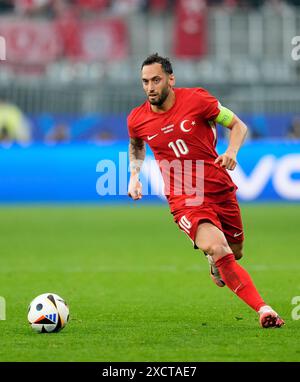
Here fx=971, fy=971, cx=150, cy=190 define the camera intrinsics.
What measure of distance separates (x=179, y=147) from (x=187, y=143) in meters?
0.08

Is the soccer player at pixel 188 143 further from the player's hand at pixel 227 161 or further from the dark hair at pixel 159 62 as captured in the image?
the player's hand at pixel 227 161

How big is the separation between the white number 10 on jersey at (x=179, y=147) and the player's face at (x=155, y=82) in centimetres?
36

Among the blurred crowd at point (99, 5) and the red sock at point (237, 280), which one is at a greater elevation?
the blurred crowd at point (99, 5)

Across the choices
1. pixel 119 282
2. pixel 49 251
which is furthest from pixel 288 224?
pixel 119 282

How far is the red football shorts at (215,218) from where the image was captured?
7.97 meters

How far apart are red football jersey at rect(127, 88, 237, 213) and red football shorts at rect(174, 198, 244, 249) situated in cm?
7

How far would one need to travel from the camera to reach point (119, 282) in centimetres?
1128

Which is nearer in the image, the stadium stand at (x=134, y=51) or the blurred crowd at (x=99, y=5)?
the stadium stand at (x=134, y=51)

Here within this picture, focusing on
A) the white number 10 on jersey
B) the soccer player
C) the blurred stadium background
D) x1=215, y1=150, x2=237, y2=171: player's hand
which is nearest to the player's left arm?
the soccer player

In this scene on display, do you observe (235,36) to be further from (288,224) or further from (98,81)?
(288,224)

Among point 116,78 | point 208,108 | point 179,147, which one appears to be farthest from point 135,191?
point 116,78

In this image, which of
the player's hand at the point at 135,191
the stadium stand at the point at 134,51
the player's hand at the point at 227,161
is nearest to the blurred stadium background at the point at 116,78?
the stadium stand at the point at 134,51

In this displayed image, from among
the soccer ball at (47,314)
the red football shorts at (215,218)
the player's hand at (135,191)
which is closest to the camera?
the soccer ball at (47,314)

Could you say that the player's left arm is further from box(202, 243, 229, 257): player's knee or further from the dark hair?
box(202, 243, 229, 257): player's knee
